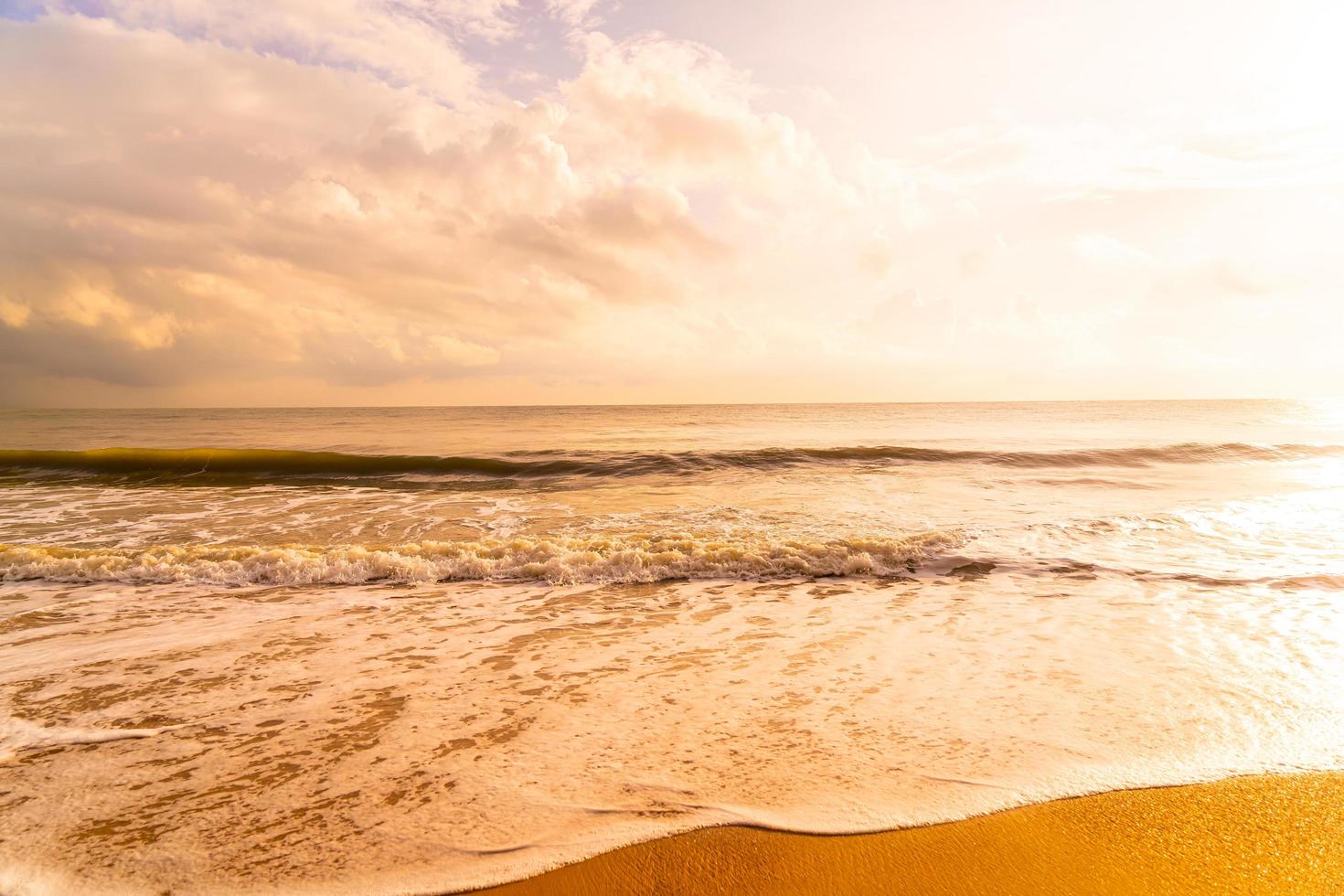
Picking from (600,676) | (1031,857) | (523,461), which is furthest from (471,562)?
(523,461)

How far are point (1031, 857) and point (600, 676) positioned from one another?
279cm

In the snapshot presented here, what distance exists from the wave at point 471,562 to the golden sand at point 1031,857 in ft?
15.0

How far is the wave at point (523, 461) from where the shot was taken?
17.8m

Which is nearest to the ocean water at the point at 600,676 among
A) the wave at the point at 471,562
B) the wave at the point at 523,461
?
the wave at the point at 471,562

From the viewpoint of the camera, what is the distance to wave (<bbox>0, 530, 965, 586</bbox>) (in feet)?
23.9

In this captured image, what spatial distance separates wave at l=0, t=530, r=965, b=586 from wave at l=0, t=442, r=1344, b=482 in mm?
9405

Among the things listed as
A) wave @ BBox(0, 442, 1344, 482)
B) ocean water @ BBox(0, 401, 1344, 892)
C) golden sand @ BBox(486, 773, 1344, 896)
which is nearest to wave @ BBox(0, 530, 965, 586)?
ocean water @ BBox(0, 401, 1344, 892)

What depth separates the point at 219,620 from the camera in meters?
5.82

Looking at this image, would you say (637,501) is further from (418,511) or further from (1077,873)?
(1077,873)

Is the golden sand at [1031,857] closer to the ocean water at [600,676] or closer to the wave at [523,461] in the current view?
the ocean water at [600,676]

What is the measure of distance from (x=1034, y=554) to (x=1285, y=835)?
5668 millimetres

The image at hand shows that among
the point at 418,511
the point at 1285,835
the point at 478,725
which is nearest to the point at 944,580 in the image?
the point at 1285,835

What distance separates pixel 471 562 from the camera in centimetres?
757

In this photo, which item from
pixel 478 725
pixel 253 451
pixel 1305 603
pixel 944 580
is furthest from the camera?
pixel 253 451
